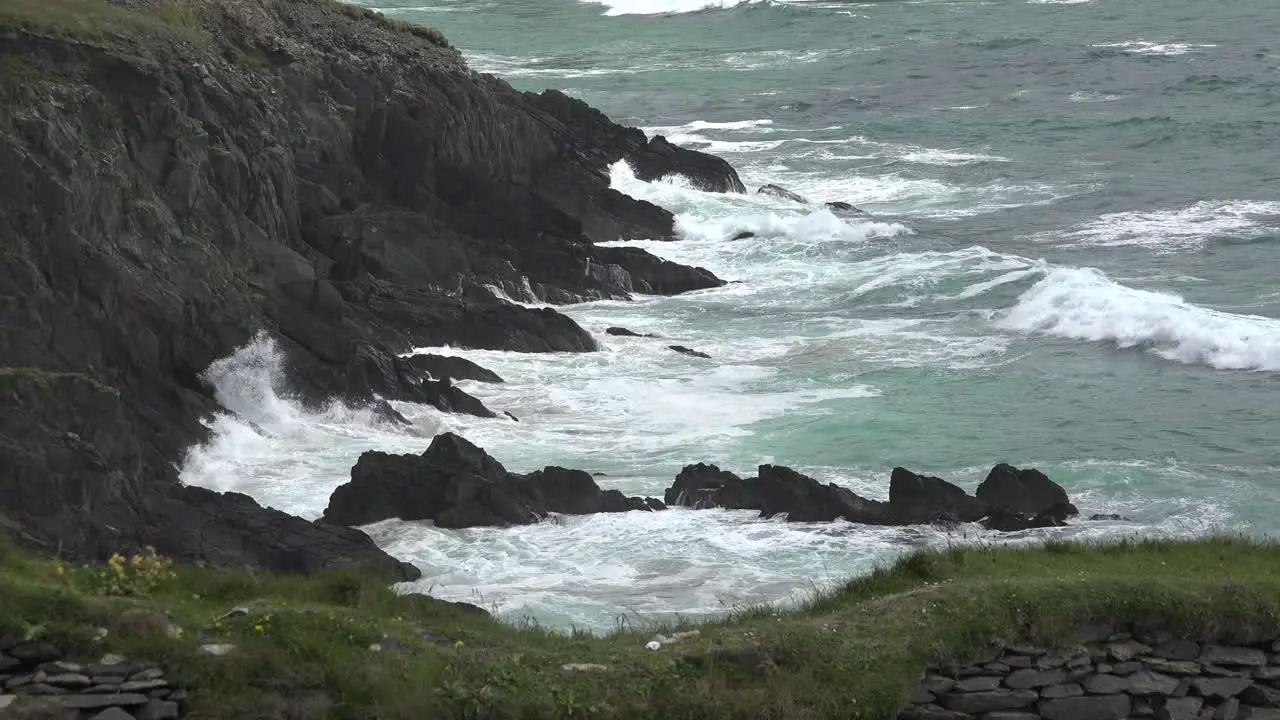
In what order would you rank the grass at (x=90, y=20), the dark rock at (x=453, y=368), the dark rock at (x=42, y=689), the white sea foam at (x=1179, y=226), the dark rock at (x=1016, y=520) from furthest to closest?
the white sea foam at (x=1179, y=226) < the dark rock at (x=453, y=368) < the grass at (x=90, y=20) < the dark rock at (x=1016, y=520) < the dark rock at (x=42, y=689)

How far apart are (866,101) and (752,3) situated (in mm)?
24368

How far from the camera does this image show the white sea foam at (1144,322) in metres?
31.9

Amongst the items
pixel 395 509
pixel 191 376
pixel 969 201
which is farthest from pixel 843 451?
pixel 969 201

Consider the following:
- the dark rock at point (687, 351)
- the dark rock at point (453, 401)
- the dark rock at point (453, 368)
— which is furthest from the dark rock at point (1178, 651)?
the dark rock at point (687, 351)

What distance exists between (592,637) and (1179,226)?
3342cm

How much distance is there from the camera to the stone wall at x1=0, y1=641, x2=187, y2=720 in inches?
428

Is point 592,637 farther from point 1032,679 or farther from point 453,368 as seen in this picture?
point 453,368

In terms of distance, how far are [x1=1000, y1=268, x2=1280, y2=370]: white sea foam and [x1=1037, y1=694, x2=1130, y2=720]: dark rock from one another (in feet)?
67.7

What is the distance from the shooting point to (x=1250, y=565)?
14.0m

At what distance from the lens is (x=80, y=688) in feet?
36.5

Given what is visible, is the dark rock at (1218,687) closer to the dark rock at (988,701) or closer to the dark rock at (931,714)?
the dark rock at (988,701)

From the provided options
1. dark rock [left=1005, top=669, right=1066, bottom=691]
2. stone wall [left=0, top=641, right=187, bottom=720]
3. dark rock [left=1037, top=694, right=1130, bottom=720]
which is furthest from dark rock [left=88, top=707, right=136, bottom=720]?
→ dark rock [left=1037, top=694, right=1130, bottom=720]

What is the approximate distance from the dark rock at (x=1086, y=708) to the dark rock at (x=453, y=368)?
18233 mm

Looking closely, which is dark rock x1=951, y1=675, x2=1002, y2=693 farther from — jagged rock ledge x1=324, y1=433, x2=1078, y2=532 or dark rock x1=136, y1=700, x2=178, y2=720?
jagged rock ledge x1=324, y1=433, x2=1078, y2=532
